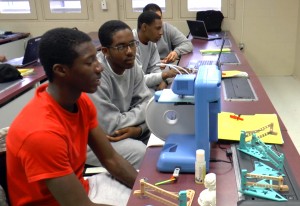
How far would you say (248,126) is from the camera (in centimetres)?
149

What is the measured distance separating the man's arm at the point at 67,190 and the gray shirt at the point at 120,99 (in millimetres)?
719

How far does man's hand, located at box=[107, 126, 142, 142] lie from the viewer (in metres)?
1.76

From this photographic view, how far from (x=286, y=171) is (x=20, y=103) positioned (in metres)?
2.01

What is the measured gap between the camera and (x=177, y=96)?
1.25 metres

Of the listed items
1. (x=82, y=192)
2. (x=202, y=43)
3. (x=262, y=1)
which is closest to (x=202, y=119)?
(x=82, y=192)

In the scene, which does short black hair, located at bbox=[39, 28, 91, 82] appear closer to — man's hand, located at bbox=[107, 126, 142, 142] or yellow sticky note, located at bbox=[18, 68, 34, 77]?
man's hand, located at bbox=[107, 126, 142, 142]

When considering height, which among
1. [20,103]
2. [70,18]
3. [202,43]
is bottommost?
[20,103]

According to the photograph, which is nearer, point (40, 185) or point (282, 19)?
point (40, 185)

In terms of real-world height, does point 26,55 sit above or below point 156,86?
above

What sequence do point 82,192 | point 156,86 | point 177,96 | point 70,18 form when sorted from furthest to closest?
point 70,18 < point 156,86 < point 177,96 < point 82,192

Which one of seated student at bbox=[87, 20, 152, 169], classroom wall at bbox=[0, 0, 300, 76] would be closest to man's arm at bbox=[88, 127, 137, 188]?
seated student at bbox=[87, 20, 152, 169]

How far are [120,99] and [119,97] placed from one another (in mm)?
14

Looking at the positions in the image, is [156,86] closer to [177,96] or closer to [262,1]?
[177,96]

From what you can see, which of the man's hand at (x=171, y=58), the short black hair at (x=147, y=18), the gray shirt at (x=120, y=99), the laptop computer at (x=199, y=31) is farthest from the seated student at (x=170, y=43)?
the gray shirt at (x=120, y=99)
